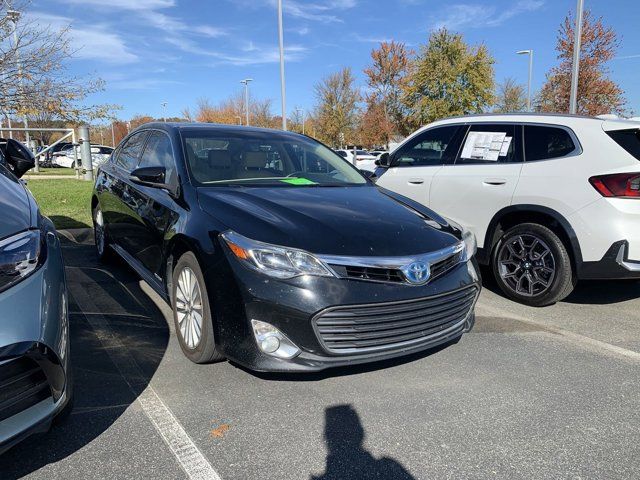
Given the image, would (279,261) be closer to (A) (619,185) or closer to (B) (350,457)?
(B) (350,457)

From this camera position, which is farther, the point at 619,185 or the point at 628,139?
the point at 628,139

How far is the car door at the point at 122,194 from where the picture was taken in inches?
173

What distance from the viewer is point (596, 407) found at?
2785 millimetres

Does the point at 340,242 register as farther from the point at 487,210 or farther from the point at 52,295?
the point at 487,210

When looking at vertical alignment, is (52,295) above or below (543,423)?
above

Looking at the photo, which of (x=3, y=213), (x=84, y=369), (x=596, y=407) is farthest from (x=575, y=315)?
(x=3, y=213)

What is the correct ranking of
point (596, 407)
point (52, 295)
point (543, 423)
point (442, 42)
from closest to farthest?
point (52, 295)
point (543, 423)
point (596, 407)
point (442, 42)

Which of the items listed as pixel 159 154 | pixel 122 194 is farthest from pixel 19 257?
pixel 122 194

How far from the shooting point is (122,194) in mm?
4570

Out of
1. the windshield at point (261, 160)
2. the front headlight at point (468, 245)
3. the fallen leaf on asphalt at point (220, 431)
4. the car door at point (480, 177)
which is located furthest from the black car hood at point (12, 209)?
the car door at point (480, 177)

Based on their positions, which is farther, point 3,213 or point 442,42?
point 442,42

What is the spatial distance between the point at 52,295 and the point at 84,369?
114cm

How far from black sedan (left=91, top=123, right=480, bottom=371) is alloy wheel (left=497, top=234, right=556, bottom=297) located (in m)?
1.41

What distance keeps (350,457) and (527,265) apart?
2.99m
